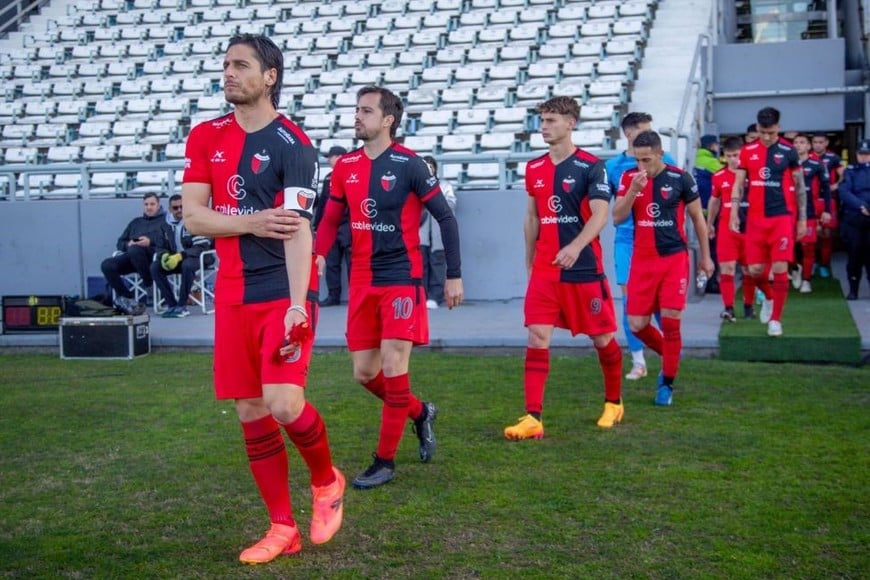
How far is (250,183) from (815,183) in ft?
38.3

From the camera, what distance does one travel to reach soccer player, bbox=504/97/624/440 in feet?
22.6

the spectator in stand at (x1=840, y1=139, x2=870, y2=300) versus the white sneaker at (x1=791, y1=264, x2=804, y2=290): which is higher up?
the spectator in stand at (x1=840, y1=139, x2=870, y2=300)

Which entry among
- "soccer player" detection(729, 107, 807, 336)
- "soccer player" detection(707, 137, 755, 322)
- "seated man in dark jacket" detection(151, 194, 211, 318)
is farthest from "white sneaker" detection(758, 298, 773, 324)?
"seated man in dark jacket" detection(151, 194, 211, 318)

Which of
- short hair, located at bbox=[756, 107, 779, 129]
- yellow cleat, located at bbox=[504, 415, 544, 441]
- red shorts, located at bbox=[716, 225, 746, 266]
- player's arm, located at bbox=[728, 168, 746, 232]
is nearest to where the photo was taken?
yellow cleat, located at bbox=[504, 415, 544, 441]

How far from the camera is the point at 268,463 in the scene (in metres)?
4.75

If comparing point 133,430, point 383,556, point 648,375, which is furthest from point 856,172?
point 383,556

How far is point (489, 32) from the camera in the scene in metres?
20.4

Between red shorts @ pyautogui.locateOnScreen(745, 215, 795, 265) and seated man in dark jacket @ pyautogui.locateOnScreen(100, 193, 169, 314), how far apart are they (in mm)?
7059

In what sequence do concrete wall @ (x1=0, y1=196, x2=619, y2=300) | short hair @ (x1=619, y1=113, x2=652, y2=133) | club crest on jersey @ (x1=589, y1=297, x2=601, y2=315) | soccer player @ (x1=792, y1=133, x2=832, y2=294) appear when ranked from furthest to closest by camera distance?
concrete wall @ (x1=0, y1=196, x2=619, y2=300) → soccer player @ (x1=792, y1=133, x2=832, y2=294) → short hair @ (x1=619, y1=113, x2=652, y2=133) → club crest on jersey @ (x1=589, y1=297, x2=601, y2=315)

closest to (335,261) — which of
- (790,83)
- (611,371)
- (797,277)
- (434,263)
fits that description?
(434,263)

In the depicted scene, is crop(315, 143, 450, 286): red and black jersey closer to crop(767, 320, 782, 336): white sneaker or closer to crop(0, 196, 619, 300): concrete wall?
crop(767, 320, 782, 336): white sneaker

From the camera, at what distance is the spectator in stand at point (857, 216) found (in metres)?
13.5

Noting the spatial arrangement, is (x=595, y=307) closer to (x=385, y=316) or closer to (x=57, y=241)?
(x=385, y=316)

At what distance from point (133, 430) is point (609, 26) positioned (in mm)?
14475
